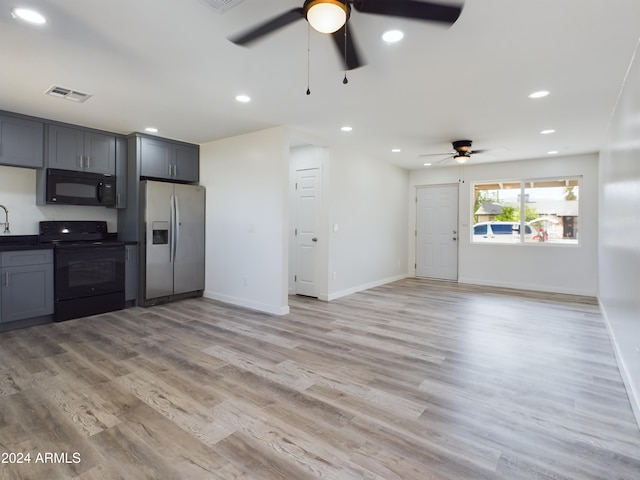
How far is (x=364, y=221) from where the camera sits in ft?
20.5

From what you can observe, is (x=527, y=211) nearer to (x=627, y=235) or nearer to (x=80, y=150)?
(x=627, y=235)

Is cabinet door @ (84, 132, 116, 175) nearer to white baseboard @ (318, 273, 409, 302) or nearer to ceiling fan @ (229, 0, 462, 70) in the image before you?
white baseboard @ (318, 273, 409, 302)

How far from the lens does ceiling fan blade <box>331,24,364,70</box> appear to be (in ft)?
6.50

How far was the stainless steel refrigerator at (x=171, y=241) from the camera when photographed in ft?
15.8

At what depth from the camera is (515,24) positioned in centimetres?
211

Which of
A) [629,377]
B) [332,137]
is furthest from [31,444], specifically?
[332,137]

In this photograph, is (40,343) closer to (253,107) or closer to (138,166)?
(138,166)

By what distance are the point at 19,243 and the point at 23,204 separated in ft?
1.66

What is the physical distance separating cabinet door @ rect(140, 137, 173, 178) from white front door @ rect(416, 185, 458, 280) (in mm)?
5352

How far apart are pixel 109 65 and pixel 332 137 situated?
2.98m

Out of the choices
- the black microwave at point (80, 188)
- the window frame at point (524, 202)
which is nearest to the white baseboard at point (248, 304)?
the black microwave at point (80, 188)

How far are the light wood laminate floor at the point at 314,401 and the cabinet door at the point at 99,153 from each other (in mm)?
2110

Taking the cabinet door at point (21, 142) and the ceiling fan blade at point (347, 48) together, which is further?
the cabinet door at point (21, 142)

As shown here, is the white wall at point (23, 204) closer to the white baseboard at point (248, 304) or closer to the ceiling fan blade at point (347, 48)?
the white baseboard at point (248, 304)
